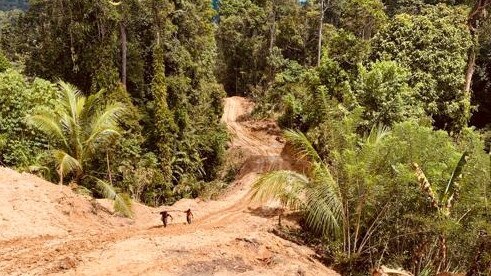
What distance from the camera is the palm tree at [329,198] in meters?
9.66

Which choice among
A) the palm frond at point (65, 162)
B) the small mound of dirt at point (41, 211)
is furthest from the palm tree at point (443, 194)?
the palm frond at point (65, 162)

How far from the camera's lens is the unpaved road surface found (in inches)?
302

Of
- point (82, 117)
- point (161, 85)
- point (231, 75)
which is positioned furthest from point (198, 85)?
point (231, 75)

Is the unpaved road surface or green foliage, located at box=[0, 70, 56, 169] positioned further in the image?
green foliage, located at box=[0, 70, 56, 169]

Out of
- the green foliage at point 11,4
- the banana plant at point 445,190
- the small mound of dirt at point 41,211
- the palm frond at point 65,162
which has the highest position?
the green foliage at point 11,4

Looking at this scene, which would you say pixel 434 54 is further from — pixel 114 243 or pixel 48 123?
pixel 114 243

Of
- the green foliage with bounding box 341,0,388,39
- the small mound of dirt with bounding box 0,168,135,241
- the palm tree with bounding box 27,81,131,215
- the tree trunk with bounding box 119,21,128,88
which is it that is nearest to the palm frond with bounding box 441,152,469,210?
the small mound of dirt with bounding box 0,168,135,241

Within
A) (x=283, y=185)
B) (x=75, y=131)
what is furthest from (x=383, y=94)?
(x=75, y=131)

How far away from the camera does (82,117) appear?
47.3ft

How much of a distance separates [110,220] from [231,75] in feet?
113

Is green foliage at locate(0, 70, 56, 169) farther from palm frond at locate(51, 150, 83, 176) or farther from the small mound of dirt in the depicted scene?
the small mound of dirt

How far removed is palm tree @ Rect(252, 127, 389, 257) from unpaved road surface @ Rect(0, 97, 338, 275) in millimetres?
731

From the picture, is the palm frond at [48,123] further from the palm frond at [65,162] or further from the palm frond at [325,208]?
the palm frond at [325,208]

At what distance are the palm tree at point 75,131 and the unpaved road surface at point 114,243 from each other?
1.28 m
